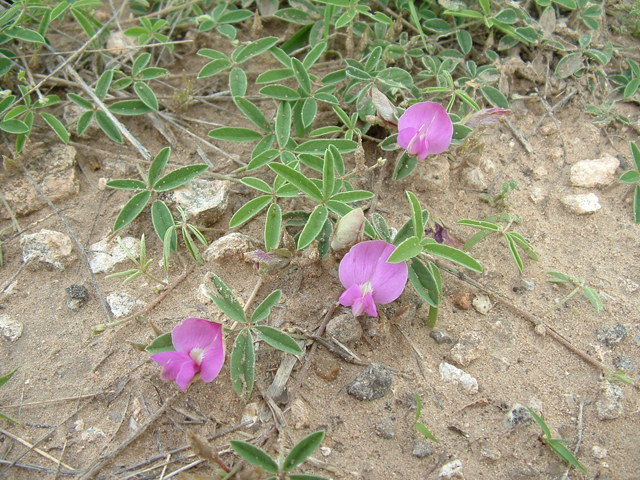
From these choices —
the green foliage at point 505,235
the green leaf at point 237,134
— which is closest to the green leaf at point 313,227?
the green foliage at point 505,235

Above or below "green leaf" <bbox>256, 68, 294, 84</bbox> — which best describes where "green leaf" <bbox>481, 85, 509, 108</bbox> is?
below

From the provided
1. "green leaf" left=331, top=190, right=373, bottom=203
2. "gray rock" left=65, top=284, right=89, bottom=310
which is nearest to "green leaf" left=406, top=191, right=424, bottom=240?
"green leaf" left=331, top=190, right=373, bottom=203

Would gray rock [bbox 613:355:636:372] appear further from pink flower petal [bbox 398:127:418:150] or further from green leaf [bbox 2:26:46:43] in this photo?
green leaf [bbox 2:26:46:43]

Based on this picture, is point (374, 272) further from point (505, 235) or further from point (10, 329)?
point (10, 329)

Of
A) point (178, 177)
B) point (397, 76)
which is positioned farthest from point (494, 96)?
point (178, 177)

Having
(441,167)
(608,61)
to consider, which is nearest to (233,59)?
(441,167)

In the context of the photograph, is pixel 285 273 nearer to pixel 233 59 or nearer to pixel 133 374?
pixel 133 374
